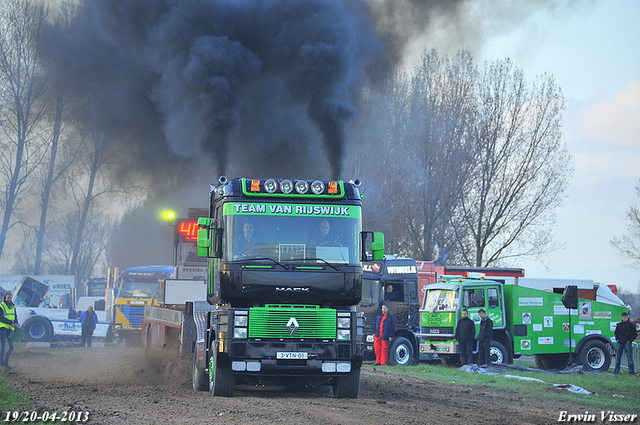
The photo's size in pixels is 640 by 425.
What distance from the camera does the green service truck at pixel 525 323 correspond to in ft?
63.6

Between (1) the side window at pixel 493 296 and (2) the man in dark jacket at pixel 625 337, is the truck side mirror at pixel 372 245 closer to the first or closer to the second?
(1) the side window at pixel 493 296

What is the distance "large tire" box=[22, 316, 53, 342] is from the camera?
1008 inches

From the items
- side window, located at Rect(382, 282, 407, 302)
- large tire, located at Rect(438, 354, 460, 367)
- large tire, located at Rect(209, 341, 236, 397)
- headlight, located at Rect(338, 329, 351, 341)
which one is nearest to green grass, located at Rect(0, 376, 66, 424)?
large tire, located at Rect(209, 341, 236, 397)

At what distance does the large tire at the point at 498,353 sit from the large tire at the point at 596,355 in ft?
7.52

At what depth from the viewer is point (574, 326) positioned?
64.8 ft

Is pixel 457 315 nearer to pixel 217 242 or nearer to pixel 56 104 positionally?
pixel 217 242

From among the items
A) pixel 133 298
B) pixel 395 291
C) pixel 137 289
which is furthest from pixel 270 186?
pixel 137 289

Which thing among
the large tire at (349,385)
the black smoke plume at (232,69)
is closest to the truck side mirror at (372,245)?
the large tire at (349,385)

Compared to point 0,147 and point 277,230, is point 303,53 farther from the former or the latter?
point 0,147

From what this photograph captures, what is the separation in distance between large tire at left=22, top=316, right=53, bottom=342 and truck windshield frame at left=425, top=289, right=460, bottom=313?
1464 cm

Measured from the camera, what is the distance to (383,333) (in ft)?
63.0

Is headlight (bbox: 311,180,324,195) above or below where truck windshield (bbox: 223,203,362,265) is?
above

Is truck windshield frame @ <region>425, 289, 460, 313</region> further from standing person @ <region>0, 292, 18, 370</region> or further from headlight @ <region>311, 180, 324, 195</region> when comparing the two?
standing person @ <region>0, 292, 18, 370</region>

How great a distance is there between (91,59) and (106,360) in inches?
377
